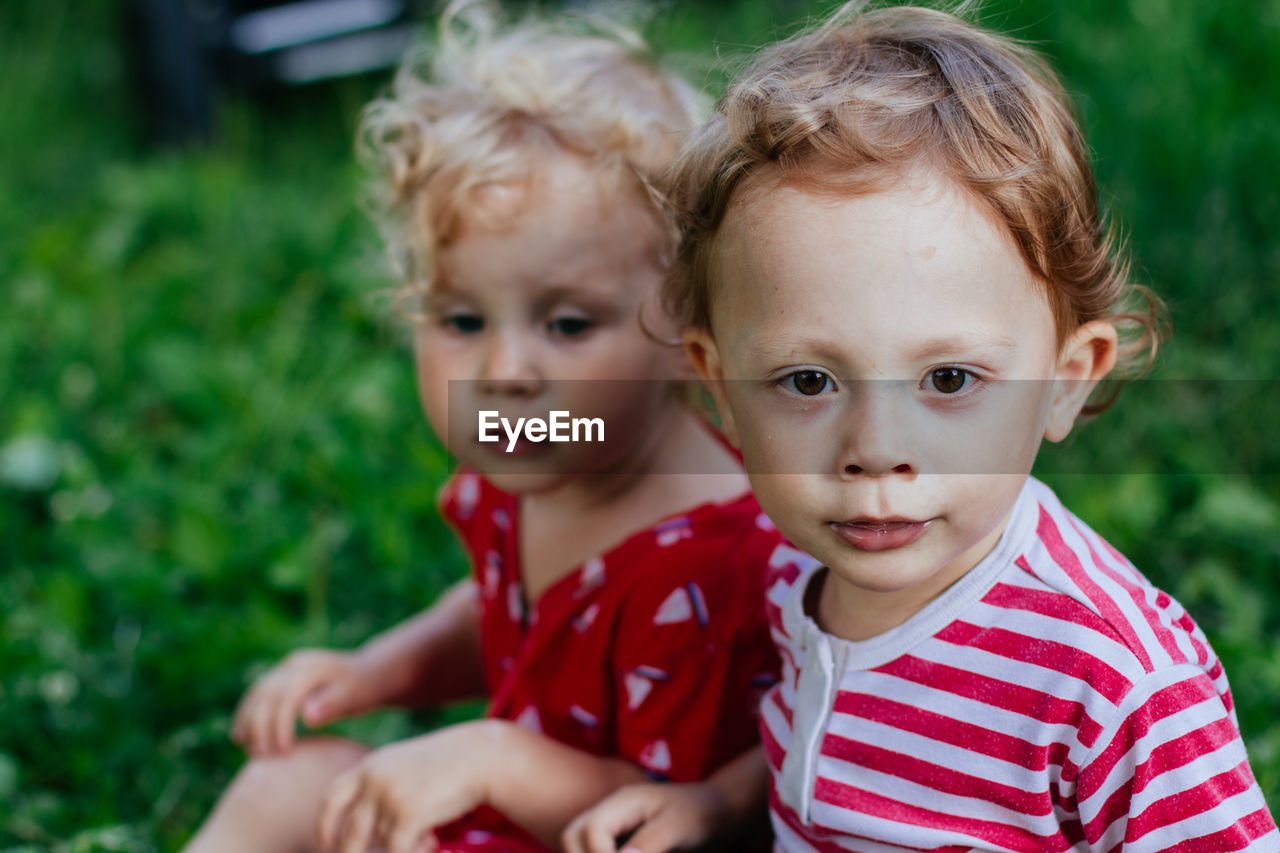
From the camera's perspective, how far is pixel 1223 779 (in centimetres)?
92

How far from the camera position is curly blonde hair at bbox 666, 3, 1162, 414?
93cm

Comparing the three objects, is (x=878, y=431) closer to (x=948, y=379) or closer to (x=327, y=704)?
(x=948, y=379)

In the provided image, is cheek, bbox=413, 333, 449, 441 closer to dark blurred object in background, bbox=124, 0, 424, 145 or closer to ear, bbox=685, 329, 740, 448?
ear, bbox=685, 329, 740, 448

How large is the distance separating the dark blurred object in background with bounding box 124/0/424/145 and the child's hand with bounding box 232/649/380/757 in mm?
2984

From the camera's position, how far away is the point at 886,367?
92 cm

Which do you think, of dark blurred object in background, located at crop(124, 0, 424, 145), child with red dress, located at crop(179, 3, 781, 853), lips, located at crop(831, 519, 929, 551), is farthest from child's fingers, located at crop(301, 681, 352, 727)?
dark blurred object in background, located at crop(124, 0, 424, 145)

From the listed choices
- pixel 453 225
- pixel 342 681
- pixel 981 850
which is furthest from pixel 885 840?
pixel 342 681

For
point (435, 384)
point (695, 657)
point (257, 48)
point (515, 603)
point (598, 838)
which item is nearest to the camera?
point (598, 838)

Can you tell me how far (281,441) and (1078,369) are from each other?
1.96 metres

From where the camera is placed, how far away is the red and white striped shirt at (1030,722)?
92cm

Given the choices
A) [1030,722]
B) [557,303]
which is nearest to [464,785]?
[557,303]

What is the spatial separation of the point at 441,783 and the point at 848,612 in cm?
51

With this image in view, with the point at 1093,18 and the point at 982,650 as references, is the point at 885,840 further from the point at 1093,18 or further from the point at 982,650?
the point at 1093,18

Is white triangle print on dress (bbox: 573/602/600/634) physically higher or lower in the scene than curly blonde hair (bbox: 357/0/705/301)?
lower
